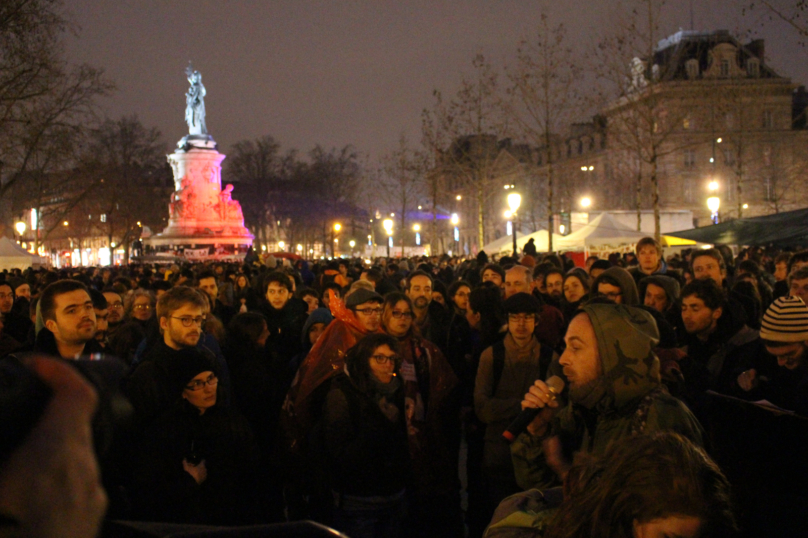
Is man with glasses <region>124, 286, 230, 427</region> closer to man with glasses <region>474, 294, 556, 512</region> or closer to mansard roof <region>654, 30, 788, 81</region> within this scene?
man with glasses <region>474, 294, 556, 512</region>

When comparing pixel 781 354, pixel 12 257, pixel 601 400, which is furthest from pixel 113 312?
pixel 12 257

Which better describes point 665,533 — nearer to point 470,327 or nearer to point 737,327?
point 737,327

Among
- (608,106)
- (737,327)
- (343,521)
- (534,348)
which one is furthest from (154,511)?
(608,106)

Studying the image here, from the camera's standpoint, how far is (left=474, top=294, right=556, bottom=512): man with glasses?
4711mm

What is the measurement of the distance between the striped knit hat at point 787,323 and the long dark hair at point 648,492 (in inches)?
90.3

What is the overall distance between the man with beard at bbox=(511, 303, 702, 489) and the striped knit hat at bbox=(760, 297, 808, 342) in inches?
52.2

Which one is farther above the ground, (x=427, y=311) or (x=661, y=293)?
(x=661, y=293)

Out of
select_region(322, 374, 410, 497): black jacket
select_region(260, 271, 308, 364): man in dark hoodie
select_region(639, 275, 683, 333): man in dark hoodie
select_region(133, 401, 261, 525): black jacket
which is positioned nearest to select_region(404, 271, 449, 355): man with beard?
select_region(260, 271, 308, 364): man in dark hoodie

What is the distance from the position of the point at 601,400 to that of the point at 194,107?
47.5 metres

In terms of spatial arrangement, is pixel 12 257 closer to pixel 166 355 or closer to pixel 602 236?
pixel 602 236

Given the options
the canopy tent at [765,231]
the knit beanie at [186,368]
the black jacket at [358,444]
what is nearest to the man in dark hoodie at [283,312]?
the black jacket at [358,444]

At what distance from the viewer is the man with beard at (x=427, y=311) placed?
7507mm

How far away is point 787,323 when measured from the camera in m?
3.87

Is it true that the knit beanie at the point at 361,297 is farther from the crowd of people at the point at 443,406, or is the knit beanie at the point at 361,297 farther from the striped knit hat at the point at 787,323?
the striped knit hat at the point at 787,323
